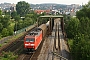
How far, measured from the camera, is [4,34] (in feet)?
195

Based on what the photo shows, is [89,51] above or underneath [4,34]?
above

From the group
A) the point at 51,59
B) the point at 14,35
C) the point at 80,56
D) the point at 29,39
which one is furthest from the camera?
the point at 14,35

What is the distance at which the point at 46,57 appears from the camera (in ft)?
109

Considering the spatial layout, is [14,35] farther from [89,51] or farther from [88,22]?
[89,51]

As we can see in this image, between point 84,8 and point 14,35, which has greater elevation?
point 84,8

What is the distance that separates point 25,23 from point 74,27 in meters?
40.3

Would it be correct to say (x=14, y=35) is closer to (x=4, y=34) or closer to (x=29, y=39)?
(x=4, y=34)

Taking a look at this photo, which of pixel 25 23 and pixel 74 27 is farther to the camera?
pixel 25 23

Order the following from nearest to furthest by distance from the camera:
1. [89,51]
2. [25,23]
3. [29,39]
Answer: [89,51] < [29,39] < [25,23]

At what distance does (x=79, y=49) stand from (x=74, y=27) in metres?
Result: 30.5

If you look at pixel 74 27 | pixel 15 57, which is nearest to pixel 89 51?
pixel 15 57

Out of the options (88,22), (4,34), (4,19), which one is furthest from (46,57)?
(4,19)

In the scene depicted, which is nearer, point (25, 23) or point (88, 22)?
point (88, 22)

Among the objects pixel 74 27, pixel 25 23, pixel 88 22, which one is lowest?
pixel 25 23
